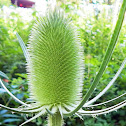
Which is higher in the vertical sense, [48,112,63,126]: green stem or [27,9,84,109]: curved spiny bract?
[27,9,84,109]: curved spiny bract

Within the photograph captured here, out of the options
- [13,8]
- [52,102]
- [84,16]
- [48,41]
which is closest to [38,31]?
[48,41]

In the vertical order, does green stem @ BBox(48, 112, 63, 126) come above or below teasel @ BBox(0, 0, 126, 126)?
below

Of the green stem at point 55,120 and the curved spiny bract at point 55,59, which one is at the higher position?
the curved spiny bract at point 55,59

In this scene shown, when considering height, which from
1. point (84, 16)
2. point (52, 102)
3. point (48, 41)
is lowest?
point (52, 102)

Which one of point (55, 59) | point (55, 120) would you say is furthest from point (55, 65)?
point (55, 120)

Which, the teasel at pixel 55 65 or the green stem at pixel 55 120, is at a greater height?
the teasel at pixel 55 65

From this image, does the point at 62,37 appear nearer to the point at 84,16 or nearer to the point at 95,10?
the point at 84,16

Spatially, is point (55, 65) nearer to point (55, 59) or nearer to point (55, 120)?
point (55, 59)

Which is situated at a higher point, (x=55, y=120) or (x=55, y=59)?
(x=55, y=59)
